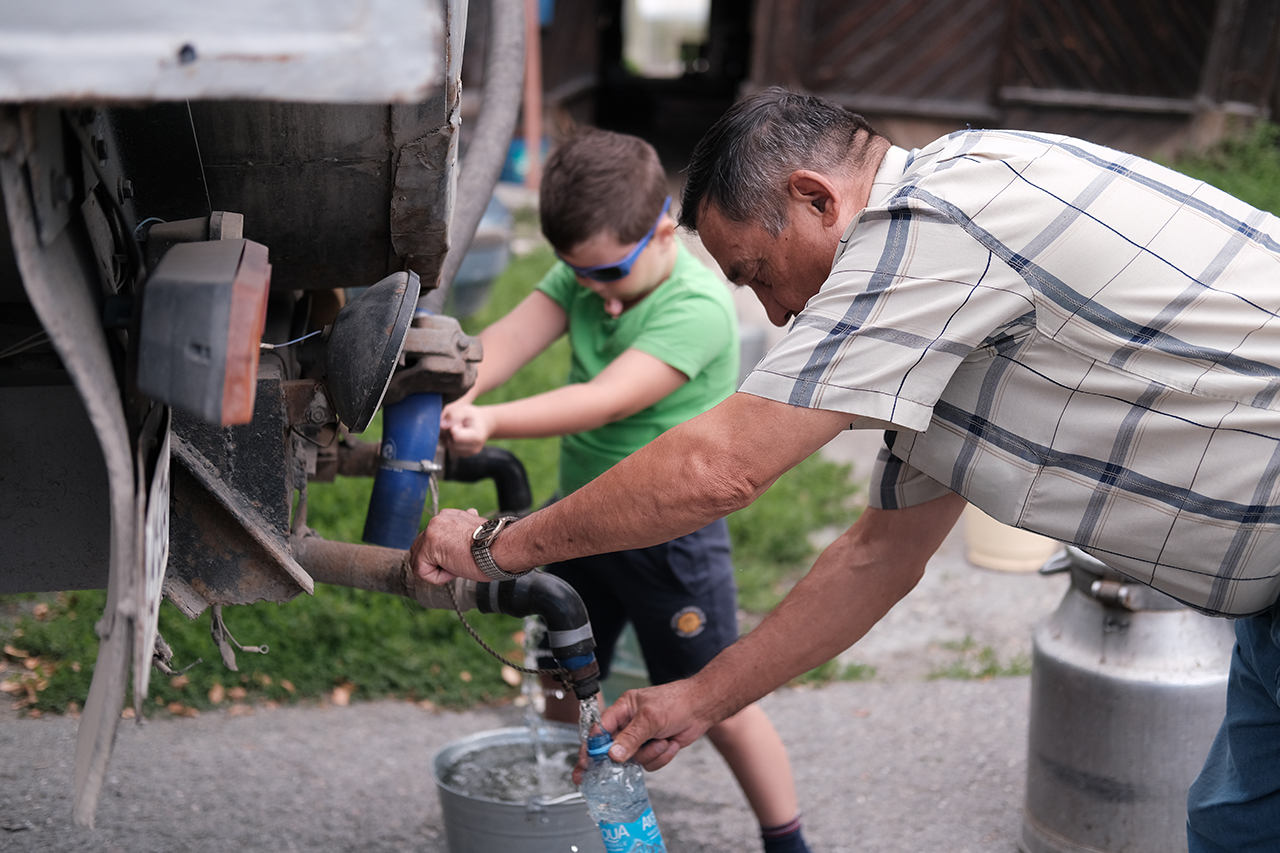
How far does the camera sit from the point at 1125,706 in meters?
2.38

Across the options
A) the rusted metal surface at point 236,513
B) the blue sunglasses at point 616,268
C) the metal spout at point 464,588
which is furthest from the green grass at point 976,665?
the rusted metal surface at point 236,513

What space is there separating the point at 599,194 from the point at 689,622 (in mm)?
980

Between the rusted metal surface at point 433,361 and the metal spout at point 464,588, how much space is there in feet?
0.98

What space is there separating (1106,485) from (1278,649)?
415 millimetres

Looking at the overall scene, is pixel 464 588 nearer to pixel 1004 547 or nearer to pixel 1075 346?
pixel 1075 346

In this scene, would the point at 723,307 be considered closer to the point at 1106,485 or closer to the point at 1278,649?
the point at 1106,485

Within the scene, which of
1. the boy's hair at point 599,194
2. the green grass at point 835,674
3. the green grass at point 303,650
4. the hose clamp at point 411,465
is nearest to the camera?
the hose clamp at point 411,465

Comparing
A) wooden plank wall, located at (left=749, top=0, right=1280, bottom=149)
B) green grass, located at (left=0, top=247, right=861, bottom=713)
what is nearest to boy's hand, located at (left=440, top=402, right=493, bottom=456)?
green grass, located at (left=0, top=247, right=861, bottom=713)

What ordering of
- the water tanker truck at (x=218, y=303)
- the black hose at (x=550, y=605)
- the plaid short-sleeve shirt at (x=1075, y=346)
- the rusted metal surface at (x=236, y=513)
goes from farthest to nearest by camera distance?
1. the black hose at (x=550, y=605)
2. the rusted metal surface at (x=236, y=513)
3. the plaid short-sleeve shirt at (x=1075, y=346)
4. the water tanker truck at (x=218, y=303)

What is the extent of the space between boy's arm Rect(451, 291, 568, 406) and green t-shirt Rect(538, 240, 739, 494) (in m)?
0.03

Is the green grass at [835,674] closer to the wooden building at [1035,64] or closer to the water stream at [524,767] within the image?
the water stream at [524,767]

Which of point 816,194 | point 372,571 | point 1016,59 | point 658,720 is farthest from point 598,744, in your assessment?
point 1016,59

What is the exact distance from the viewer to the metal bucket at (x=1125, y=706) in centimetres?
236

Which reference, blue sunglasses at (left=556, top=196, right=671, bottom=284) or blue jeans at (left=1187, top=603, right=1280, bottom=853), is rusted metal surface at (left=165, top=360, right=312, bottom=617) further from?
blue jeans at (left=1187, top=603, right=1280, bottom=853)
